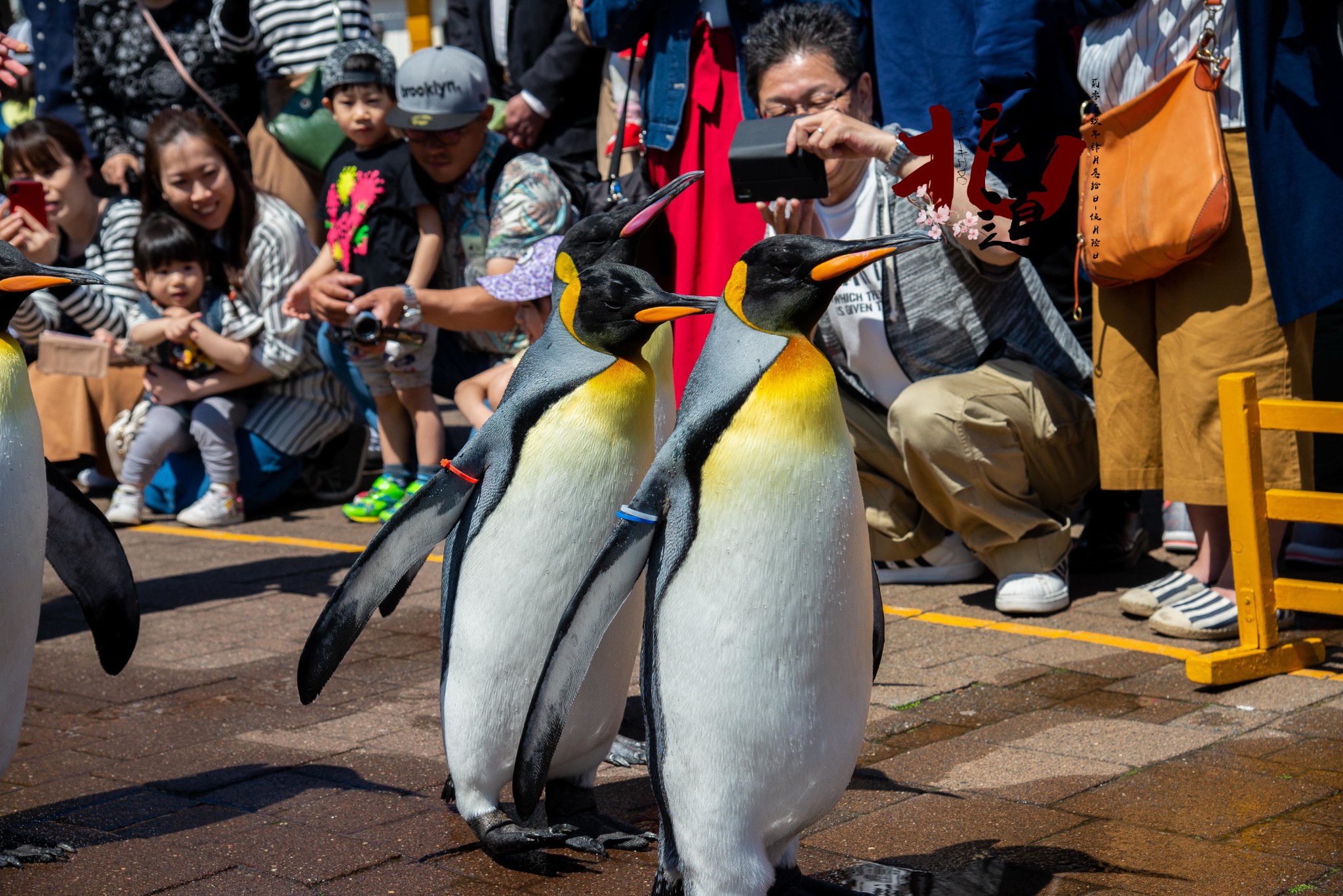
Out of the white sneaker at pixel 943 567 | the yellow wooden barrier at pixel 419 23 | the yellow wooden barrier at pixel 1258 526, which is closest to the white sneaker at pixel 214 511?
the white sneaker at pixel 943 567

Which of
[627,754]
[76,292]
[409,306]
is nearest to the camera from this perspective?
[627,754]

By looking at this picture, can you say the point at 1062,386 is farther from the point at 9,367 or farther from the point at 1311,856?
the point at 9,367

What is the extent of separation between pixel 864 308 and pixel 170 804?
2200mm

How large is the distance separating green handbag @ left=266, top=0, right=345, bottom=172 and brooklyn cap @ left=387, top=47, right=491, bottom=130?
1.06 m

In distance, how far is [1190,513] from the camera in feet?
12.5

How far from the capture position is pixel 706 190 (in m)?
4.61

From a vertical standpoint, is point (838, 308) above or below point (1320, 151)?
below

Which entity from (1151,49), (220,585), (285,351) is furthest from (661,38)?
(220,585)

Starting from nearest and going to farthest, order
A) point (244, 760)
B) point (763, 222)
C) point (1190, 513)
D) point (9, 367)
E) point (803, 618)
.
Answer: point (803, 618) < point (9, 367) < point (244, 760) < point (1190, 513) < point (763, 222)

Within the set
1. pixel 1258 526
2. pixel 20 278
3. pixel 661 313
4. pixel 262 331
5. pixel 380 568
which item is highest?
pixel 20 278

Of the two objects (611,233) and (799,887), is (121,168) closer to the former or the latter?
(611,233)

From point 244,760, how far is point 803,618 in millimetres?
1456

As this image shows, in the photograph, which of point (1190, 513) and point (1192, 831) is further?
point (1190, 513)

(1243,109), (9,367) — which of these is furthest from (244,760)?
(1243,109)
